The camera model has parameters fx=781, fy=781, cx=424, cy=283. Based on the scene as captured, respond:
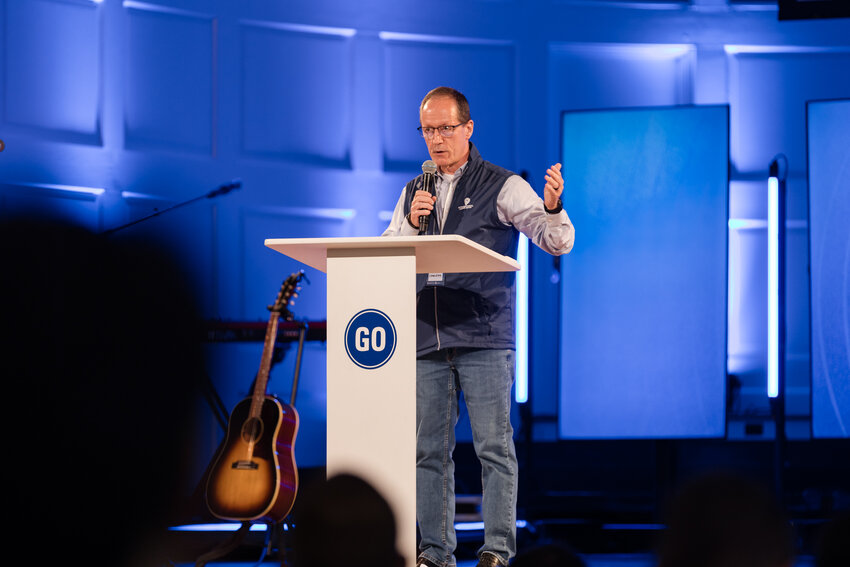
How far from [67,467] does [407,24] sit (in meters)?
2.88

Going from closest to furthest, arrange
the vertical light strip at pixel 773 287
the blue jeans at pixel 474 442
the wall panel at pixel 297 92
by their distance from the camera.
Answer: the blue jeans at pixel 474 442 < the vertical light strip at pixel 773 287 < the wall panel at pixel 297 92

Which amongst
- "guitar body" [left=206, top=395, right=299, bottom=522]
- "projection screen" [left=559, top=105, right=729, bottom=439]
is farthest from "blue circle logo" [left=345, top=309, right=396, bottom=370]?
"projection screen" [left=559, top=105, right=729, bottom=439]

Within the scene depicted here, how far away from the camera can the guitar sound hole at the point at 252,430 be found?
2.88 meters

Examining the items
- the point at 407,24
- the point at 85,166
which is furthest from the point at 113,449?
the point at 407,24

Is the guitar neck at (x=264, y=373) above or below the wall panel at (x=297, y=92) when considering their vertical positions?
below

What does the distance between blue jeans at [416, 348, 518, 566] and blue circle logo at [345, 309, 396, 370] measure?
0.47 m

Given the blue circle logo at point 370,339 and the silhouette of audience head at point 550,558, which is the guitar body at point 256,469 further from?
the silhouette of audience head at point 550,558

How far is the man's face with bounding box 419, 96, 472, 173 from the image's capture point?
95.0 inches

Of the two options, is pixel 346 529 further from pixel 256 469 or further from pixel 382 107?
pixel 382 107

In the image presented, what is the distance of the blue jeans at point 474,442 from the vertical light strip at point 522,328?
1.24 meters

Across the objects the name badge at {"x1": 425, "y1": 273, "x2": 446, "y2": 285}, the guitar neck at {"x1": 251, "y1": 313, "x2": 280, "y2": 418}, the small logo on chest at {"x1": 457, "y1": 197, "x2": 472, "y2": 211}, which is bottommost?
the guitar neck at {"x1": 251, "y1": 313, "x2": 280, "y2": 418}

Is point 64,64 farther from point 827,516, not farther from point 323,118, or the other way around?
point 827,516

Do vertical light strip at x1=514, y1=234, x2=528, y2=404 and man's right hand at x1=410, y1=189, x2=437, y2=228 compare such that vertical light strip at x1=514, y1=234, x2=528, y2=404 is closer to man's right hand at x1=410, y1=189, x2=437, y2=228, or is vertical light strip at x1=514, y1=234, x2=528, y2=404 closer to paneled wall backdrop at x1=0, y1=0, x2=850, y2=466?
paneled wall backdrop at x1=0, y1=0, x2=850, y2=466

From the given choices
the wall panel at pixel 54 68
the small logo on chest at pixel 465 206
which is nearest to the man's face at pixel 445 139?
the small logo on chest at pixel 465 206
